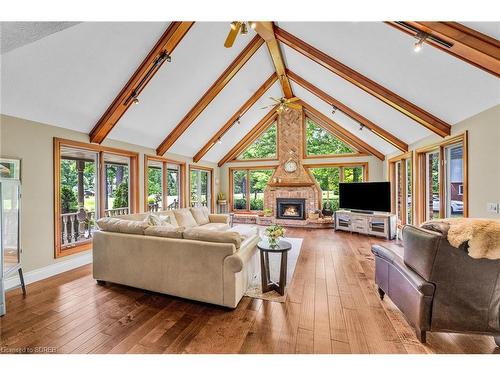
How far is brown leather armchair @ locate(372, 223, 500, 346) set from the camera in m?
1.68

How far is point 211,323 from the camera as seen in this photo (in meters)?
2.18

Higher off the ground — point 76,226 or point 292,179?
point 292,179

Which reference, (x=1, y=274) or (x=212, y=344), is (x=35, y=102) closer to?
(x=1, y=274)

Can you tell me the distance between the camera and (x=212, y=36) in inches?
154

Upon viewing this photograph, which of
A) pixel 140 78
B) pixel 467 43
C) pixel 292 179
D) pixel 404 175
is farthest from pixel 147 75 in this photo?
pixel 404 175

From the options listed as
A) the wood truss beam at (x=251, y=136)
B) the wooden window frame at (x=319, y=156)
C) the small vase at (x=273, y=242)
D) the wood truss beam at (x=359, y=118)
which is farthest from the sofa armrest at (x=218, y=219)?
the wood truss beam at (x=359, y=118)

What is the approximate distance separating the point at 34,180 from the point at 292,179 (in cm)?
670

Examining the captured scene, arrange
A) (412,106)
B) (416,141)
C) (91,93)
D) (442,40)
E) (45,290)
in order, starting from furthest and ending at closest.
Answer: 1. (416,141)
2. (412,106)
3. (91,93)
4. (45,290)
5. (442,40)

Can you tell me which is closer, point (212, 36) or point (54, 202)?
point (54, 202)

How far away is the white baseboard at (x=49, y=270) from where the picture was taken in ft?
9.98

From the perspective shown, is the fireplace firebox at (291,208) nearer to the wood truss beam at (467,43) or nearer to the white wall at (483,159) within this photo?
the white wall at (483,159)

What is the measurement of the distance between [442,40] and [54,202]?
582cm

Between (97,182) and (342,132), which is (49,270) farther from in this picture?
(342,132)

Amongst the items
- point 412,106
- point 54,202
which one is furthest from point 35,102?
point 412,106
